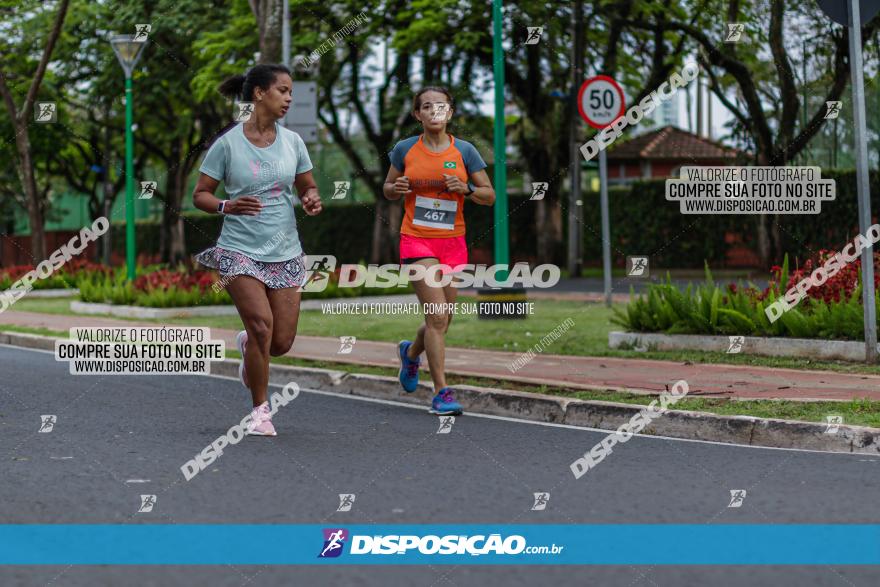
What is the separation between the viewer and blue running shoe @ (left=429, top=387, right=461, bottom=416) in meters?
8.35

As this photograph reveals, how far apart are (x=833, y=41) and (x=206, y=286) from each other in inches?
505

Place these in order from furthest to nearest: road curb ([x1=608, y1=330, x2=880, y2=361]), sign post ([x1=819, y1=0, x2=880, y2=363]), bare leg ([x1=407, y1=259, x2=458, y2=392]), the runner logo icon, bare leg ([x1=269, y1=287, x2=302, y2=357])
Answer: road curb ([x1=608, y1=330, x2=880, y2=361]), sign post ([x1=819, y1=0, x2=880, y2=363]), bare leg ([x1=407, y1=259, x2=458, y2=392]), bare leg ([x1=269, y1=287, x2=302, y2=357]), the runner logo icon

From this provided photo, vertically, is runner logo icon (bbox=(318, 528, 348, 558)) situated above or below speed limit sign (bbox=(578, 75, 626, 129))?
below

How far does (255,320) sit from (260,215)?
59 cm

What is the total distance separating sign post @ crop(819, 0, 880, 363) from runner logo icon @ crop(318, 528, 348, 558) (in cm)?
592

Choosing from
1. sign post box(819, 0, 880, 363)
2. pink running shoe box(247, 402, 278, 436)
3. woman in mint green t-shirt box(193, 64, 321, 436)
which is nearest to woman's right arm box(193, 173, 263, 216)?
woman in mint green t-shirt box(193, 64, 321, 436)

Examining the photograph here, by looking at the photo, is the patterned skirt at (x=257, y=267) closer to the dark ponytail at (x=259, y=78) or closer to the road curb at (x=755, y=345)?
the dark ponytail at (x=259, y=78)

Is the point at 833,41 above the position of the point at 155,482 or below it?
above

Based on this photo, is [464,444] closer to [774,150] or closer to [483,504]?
[483,504]

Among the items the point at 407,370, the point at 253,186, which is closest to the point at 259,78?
the point at 253,186

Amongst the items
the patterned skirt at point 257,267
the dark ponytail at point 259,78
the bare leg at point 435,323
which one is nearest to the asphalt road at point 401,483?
the bare leg at point 435,323

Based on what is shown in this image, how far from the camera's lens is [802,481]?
6039 mm

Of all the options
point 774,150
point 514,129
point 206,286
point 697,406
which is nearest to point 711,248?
point 774,150

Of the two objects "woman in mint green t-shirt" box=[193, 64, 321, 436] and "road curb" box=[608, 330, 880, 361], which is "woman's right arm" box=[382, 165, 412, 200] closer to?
"woman in mint green t-shirt" box=[193, 64, 321, 436]
